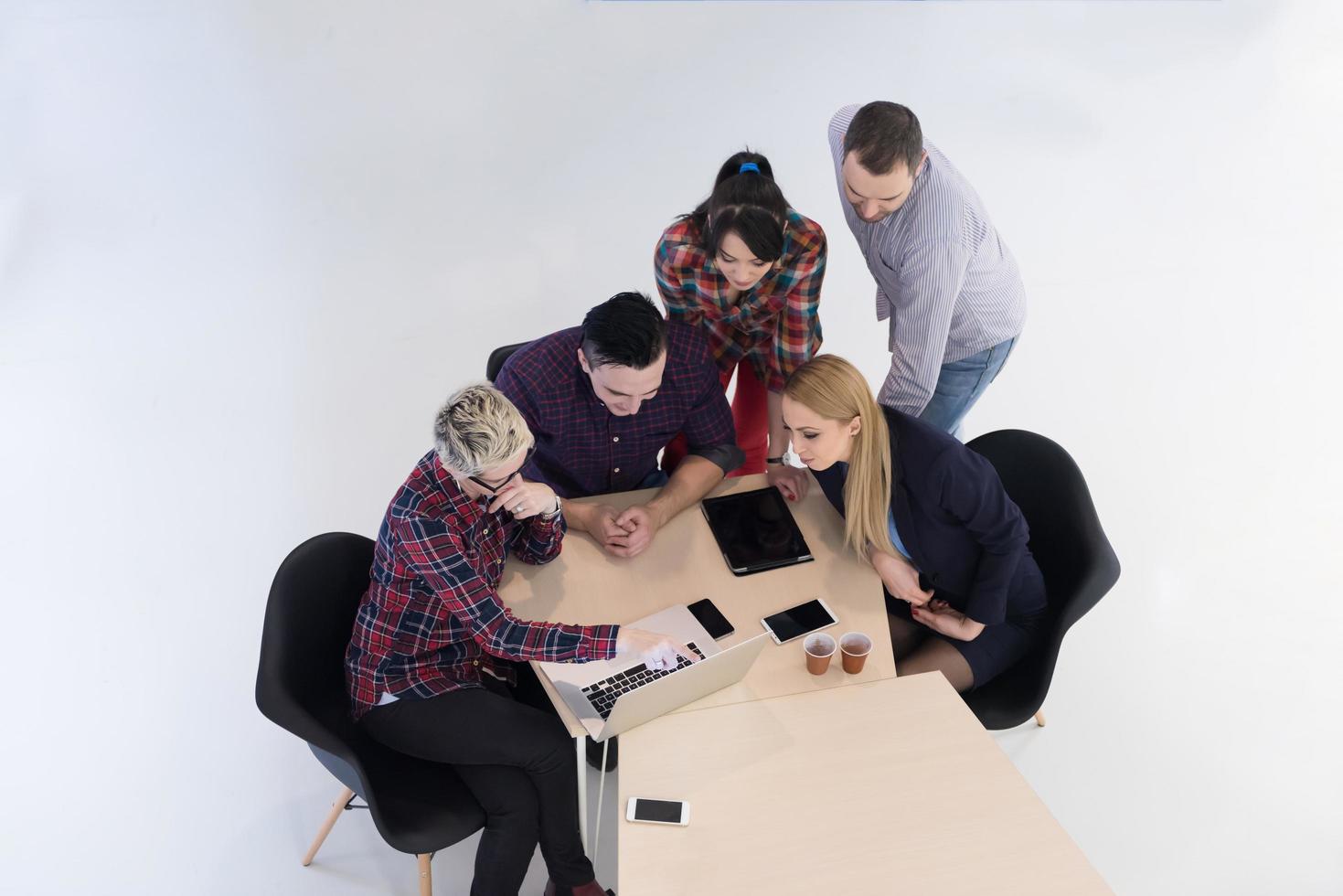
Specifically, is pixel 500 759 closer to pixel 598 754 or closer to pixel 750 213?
pixel 598 754

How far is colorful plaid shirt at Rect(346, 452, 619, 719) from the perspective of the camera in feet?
7.06

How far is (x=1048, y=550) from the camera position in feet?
8.82

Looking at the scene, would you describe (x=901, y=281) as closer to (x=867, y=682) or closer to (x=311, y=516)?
(x=867, y=682)

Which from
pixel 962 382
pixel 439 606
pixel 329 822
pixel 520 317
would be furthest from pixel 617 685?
pixel 520 317

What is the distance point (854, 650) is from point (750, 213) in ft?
3.68

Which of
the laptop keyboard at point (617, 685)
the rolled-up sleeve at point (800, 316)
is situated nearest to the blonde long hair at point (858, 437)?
the rolled-up sleeve at point (800, 316)

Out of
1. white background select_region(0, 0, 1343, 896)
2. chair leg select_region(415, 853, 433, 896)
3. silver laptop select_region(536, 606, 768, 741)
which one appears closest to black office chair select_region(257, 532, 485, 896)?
chair leg select_region(415, 853, 433, 896)

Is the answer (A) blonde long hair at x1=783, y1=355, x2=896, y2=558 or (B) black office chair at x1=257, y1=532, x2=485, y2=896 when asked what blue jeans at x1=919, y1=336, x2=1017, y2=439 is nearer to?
(A) blonde long hair at x1=783, y1=355, x2=896, y2=558

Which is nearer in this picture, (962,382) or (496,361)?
(496,361)

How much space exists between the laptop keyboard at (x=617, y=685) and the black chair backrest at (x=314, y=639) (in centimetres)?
52

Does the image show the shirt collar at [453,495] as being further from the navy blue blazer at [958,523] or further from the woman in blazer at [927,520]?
the navy blue blazer at [958,523]

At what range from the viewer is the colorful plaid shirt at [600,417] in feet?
8.77

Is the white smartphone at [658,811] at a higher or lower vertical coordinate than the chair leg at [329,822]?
higher

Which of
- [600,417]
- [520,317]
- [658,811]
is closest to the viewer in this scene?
[658,811]
